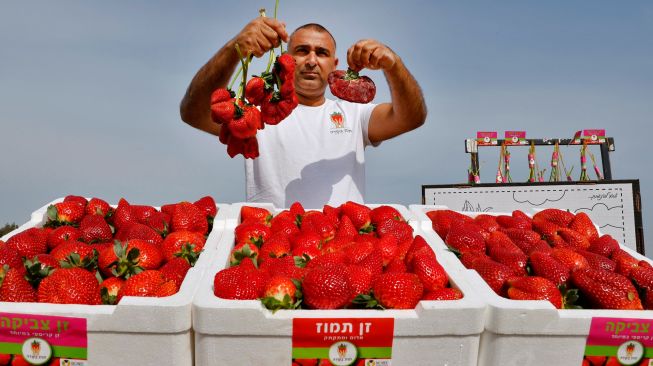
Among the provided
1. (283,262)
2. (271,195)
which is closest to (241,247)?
(283,262)

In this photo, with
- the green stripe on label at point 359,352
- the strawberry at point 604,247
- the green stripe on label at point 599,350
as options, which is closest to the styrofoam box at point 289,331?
the green stripe on label at point 359,352

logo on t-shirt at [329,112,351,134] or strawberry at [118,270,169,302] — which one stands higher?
logo on t-shirt at [329,112,351,134]

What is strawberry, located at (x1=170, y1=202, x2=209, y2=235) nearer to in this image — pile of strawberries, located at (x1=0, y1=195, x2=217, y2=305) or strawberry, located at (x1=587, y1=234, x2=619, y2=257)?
pile of strawberries, located at (x1=0, y1=195, x2=217, y2=305)

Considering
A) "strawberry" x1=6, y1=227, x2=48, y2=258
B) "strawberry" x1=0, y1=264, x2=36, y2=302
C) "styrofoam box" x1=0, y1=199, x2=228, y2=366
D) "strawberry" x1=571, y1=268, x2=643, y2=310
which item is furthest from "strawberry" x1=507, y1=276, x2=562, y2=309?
"strawberry" x1=6, y1=227, x2=48, y2=258

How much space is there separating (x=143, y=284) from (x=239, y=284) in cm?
32

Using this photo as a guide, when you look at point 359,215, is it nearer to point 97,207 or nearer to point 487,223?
point 487,223

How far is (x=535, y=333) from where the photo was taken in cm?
148

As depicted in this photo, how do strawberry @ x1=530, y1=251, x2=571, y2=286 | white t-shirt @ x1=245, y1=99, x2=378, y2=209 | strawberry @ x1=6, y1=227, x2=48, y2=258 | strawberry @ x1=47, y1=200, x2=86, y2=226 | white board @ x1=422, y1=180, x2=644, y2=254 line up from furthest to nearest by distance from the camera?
white board @ x1=422, y1=180, x2=644, y2=254 → white t-shirt @ x1=245, y1=99, x2=378, y2=209 → strawberry @ x1=47, y1=200, x2=86, y2=226 → strawberry @ x1=6, y1=227, x2=48, y2=258 → strawberry @ x1=530, y1=251, x2=571, y2=286

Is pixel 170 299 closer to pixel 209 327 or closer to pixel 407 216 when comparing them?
→ pixel 209 327

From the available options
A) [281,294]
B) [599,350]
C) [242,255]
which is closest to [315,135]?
[242,255]

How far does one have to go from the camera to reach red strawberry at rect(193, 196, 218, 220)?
2493 millimetres

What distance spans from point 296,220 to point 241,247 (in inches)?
18.6

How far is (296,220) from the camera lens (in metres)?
2.37

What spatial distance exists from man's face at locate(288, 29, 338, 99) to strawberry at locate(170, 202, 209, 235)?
1.44m
